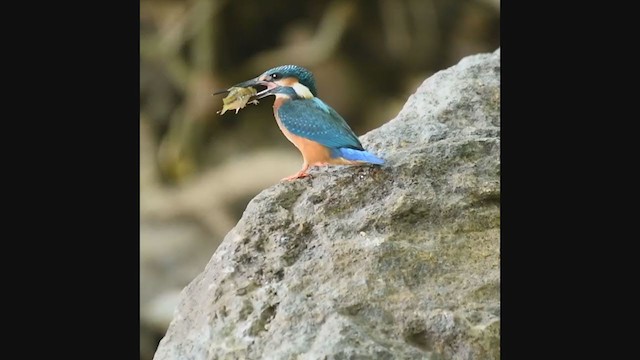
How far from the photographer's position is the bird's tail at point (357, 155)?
203cm

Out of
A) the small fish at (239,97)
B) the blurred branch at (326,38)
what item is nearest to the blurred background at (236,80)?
the blurred branch at (326,38)

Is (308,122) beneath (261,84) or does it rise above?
beneath

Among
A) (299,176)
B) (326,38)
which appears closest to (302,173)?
(299,176)

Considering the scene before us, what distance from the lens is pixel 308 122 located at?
2119mm

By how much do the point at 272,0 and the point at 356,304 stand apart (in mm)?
1903

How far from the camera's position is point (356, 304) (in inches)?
69.6

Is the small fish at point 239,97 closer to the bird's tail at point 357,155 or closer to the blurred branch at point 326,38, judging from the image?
the bird's tail at point 357,155

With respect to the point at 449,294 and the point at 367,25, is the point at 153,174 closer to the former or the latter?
the point at 367,25

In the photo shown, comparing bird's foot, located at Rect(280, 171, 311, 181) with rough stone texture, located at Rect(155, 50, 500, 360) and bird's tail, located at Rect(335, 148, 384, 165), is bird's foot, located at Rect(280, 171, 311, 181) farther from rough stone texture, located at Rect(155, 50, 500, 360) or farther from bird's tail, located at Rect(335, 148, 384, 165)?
bird's tail, located at Rect(335, 148, 384, 165)

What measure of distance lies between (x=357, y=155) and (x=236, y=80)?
1532 mm

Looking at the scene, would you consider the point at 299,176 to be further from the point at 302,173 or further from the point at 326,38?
the point at 326,38

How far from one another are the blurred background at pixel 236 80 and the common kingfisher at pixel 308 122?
1.25 metres

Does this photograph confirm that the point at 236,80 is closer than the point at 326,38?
Yes
